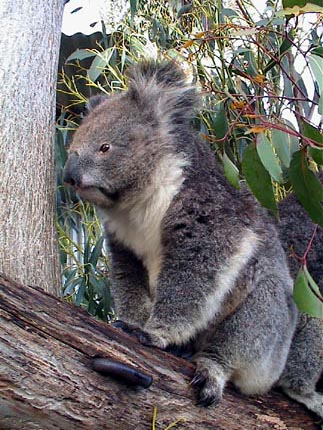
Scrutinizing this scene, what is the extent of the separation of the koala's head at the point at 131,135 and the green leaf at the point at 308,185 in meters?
0.54

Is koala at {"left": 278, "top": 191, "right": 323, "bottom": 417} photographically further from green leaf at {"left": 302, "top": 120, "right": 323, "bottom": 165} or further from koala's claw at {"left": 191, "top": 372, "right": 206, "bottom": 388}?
green leaf at {"left": 302, "top": 120, "right": 323, "bottom": 165}

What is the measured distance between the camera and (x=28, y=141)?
95.8 inches

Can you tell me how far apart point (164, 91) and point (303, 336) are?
3.76 ft

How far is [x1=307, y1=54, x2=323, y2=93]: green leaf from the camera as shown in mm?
2320

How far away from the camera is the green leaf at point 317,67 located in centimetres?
232

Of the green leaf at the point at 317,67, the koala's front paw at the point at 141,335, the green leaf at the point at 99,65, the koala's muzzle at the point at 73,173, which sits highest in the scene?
the green leaf at the point at 317,67

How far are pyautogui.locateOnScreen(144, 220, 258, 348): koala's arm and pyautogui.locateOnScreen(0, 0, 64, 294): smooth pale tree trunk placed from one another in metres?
0.38

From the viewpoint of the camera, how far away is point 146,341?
7.29 feet

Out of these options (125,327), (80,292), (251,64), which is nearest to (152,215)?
(125,327)

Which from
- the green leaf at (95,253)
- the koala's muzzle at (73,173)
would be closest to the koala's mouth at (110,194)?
the koala's muzzle at (73,173)

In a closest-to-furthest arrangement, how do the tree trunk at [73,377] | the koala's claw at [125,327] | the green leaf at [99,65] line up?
1. the tree trunk at [73,377]
2. the koala's claw at [125,327]
3. the green leaf at [99,65]

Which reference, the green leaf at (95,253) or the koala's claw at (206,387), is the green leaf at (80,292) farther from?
the koala's claw at (206,387)

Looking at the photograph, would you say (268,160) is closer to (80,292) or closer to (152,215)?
(152,215)

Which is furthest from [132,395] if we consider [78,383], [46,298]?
[46,298]
